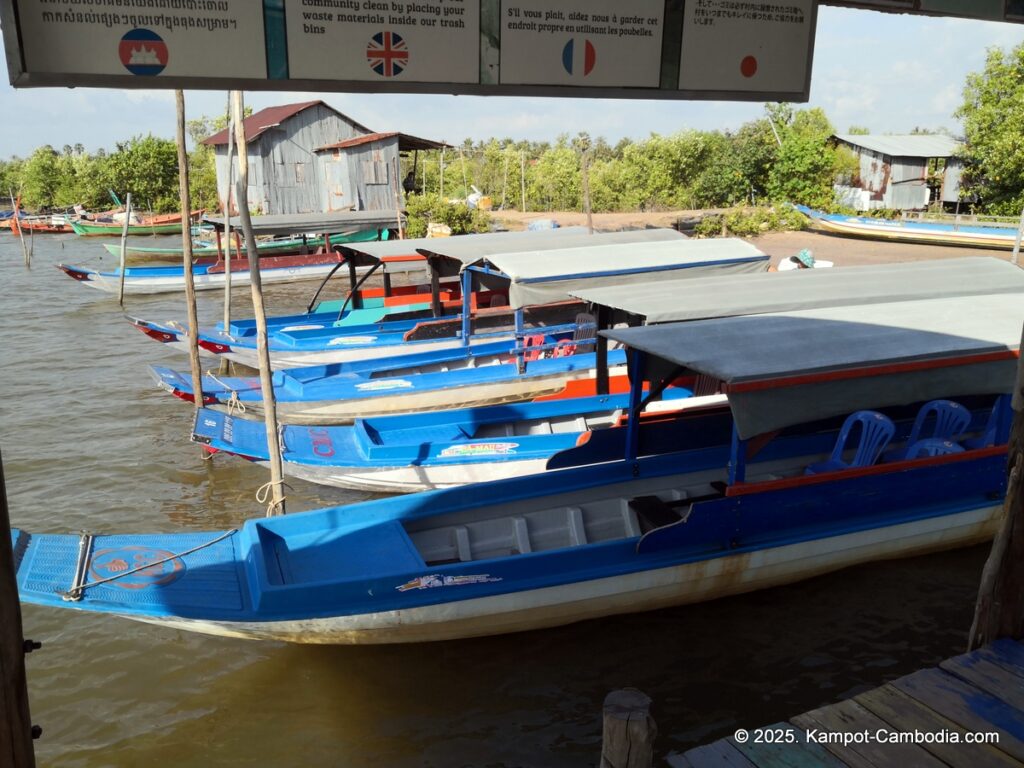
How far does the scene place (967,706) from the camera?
11.0 feet

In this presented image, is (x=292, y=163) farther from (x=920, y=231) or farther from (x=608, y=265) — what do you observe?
(x=608, y=265)

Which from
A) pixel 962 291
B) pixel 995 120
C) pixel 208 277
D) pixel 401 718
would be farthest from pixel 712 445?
pixel 995 120

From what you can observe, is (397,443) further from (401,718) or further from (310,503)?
(401,718)

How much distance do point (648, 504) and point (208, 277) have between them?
66.4 ft

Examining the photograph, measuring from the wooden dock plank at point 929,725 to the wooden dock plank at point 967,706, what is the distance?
Answer: 3 cm

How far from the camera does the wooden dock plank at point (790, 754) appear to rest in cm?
318

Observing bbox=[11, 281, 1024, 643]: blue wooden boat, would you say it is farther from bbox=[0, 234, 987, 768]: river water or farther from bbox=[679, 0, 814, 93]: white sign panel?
bbox=[679, 0, 814, 93]: white sign panel

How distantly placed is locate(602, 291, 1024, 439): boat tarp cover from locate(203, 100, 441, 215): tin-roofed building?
72.7ft

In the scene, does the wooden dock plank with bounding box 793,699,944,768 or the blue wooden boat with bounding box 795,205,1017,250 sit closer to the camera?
the wooden dock plank with bounding box 793,699,944,768

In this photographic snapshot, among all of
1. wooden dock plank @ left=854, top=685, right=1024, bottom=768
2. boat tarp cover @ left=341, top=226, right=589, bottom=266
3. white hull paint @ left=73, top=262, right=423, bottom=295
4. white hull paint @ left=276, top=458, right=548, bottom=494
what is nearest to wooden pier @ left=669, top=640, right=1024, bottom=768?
wooden dock plank @ left=854, top=685, right=1024, bottom=768

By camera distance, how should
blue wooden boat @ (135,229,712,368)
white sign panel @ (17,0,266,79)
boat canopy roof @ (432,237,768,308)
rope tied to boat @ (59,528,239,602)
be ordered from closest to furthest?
white sign panel @ (17,0,266,79)
rope tied to boat @ (59,528,239,602)
boat canopy roof @ (432,237,768,308)
blue wooden boat @ (135,229,712,368)

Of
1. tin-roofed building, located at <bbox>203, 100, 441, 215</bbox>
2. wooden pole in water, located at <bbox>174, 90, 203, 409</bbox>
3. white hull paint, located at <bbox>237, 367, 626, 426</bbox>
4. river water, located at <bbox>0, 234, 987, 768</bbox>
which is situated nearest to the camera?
river water, located at <bbox>0, 234, 987, 768</bbox>

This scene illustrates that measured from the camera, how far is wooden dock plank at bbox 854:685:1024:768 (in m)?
3.08

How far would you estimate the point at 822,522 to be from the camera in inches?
256
